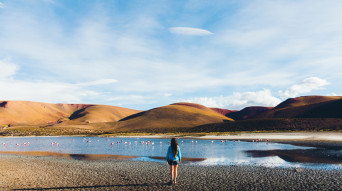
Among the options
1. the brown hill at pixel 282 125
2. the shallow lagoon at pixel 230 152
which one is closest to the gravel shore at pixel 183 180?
the shallow lagoon at pixel 230 152

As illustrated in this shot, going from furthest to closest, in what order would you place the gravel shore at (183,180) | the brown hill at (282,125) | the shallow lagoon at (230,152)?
the brown hill at (282,125), the shallow lagoon at (230,152), the gravel shore at (183,180)

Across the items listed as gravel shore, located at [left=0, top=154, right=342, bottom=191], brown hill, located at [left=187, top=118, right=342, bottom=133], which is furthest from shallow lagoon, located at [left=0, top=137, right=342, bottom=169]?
brown hill, located at [left=187, top=118, right=342, bottom=133]

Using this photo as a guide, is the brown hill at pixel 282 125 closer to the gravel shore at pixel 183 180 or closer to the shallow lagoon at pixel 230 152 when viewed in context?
the shallow lagoon at pixel 230 152

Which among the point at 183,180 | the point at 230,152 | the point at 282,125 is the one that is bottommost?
the point at 230,152

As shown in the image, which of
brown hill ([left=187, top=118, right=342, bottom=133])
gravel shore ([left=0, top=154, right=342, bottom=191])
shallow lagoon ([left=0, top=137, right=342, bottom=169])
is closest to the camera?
gravel shore ([left=0, top=154, right=342, bottom=191])

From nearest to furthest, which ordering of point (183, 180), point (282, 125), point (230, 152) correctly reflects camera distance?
point (183, 180), point (230, 152), point (282, 125)

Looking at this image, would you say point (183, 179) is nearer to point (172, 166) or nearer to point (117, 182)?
point (172, 166)

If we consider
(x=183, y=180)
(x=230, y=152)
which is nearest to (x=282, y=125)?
(x=230, y=152)

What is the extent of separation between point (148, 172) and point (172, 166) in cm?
522

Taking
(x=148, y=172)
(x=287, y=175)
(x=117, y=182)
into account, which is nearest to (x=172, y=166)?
(x=117, y=182)

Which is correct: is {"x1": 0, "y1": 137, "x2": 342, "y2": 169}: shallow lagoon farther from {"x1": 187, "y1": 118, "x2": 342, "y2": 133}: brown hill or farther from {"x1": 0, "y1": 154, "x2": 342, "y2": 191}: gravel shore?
{"x1": 187, "y1": 118, "x2": 342, "y2": 133}: brown hill

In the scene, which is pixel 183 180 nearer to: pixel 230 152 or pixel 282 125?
pixel 230 152

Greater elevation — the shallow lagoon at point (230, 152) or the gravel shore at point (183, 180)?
the gravel shore at point (183, 180)

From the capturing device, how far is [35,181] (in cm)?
1752
